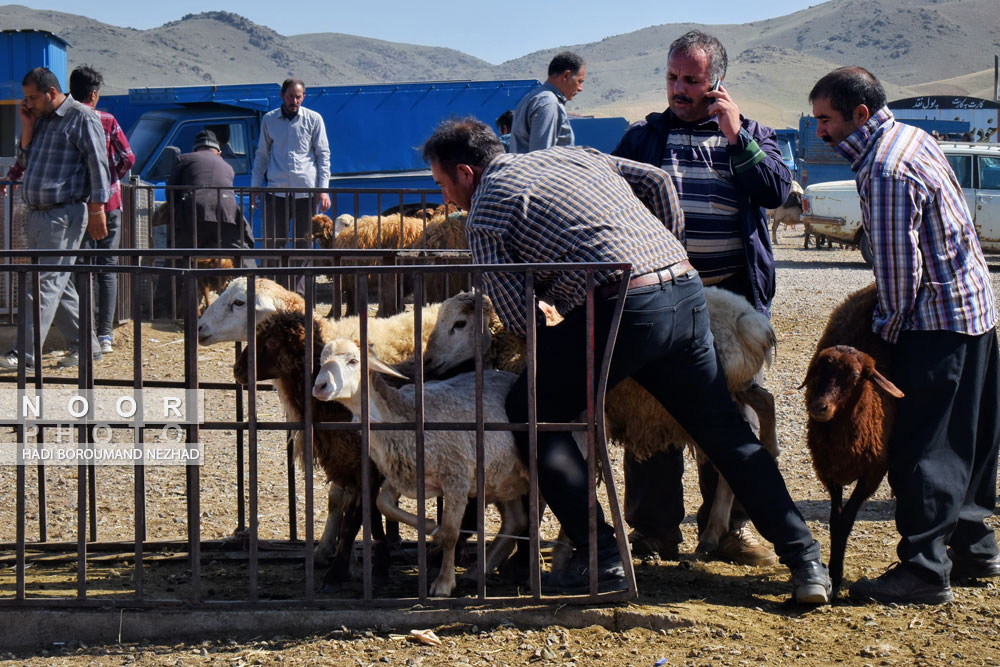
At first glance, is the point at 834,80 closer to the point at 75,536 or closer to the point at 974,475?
the point at 974,475

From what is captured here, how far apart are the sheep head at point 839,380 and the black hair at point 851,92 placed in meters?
0.95

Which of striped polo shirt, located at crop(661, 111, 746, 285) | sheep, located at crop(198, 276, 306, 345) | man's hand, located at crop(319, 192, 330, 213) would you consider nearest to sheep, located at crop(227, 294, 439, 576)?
sheep, located at crop(198, 276, 306, 345)

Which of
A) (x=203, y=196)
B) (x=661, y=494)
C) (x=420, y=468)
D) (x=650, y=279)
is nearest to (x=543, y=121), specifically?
(x=661, y=494)

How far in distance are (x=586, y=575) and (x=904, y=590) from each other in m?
1.26

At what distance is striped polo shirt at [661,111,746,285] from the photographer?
467 centimetres

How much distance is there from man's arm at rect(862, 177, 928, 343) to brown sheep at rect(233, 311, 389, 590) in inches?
85.3

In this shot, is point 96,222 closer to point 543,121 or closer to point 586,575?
point 543,121

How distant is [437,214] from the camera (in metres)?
11.1

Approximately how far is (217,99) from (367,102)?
2570 mm

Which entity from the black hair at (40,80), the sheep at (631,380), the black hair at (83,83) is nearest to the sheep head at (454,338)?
the sheep at (631,380)

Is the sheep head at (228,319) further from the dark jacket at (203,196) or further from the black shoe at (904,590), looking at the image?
Result: the dark jacket at (203,196)

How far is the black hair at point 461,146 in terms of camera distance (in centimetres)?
402

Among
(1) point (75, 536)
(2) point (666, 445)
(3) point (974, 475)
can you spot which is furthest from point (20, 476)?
A: (3) point (974, 475)

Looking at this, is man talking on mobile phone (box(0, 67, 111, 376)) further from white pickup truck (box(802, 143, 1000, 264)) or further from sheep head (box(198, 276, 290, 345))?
white pickup truck (box(802, 143, 1000, 264))
